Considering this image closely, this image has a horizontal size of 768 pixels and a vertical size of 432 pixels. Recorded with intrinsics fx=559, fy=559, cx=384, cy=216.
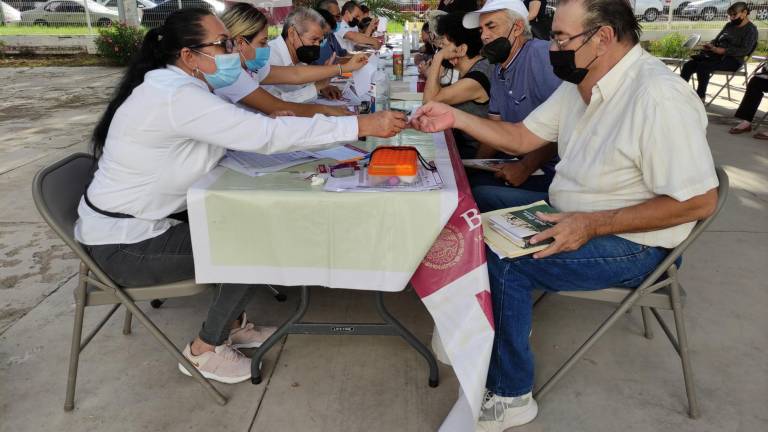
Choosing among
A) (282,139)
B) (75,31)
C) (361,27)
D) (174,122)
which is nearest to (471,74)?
(282,139)

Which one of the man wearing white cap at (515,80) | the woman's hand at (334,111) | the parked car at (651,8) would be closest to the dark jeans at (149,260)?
the woman's hand at (334,111)

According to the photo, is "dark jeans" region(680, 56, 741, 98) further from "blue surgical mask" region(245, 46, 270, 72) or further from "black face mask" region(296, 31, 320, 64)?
"blue surgical mask" region(245, 46, 270, 72)

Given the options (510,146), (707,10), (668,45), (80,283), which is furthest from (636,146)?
(707,10)

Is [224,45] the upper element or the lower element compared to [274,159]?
upper

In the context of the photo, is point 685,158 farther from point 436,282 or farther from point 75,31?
point 75,31

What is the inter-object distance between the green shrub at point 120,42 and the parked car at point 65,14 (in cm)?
121

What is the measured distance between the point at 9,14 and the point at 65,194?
47.3 feet

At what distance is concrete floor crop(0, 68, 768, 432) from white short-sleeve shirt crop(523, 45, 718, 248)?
651 mm

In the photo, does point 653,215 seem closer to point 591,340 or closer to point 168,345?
point 591,340

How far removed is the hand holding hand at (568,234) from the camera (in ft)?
5.49

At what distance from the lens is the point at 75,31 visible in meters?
13.7

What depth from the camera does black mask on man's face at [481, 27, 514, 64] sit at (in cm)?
263

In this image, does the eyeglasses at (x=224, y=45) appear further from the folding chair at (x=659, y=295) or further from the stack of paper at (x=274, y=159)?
the folding chair at (x=659, y=295)

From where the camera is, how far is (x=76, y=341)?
1918mm
